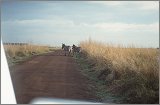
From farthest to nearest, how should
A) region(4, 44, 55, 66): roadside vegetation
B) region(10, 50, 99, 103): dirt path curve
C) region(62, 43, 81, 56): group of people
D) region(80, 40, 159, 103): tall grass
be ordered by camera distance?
1. region(4, 44, 55, 66): roadside vegetation
2. region(62, 43, 81, 56): group of people
3. region(10, 50, 99, 103): dirt path curve
4. region(80, 40, 159, 103): tall grass

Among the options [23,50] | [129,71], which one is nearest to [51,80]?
[23,50]

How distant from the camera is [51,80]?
13.7 ft

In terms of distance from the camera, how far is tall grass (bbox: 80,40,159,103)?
375 centimetres

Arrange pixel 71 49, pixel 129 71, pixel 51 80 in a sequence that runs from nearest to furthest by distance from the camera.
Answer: pixel 129 71 < pixel 51 80 < pixel 71 49

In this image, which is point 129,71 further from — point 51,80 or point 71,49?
point 51,80

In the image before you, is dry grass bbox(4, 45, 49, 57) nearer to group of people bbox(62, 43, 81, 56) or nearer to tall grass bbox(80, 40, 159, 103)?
group of people bbox(62, 43, 81, 56)

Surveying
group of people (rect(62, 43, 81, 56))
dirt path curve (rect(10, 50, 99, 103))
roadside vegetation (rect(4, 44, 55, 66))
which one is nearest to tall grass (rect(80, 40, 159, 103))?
Result: group of people (rect(62, 43, 81, 56))

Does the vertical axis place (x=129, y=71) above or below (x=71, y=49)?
below

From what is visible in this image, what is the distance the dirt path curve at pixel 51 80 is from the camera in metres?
4.07

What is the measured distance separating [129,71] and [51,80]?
881 mm

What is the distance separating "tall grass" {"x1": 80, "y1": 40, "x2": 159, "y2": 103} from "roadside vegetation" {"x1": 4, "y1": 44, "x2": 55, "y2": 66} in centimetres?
53

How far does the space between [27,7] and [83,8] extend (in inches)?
24.9

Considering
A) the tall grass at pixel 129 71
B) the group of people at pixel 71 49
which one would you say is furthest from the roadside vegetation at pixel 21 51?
the tall grass at pixel 129 71

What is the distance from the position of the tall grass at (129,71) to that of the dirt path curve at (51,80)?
0.25 m
